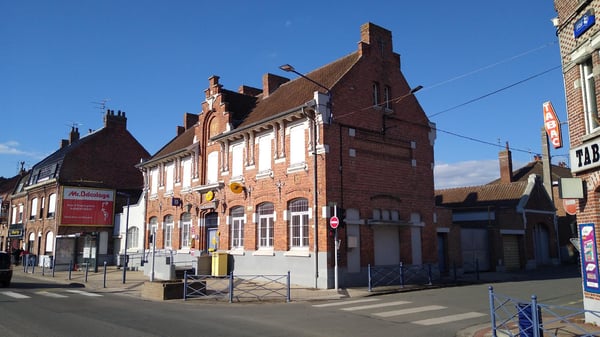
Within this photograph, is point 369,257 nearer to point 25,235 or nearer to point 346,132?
point 346,132

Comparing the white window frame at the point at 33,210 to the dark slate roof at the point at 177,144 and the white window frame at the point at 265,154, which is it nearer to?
the dark slate roof at the point at 177,144

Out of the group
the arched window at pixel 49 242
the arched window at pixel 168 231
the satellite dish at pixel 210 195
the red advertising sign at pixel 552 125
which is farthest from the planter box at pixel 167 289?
the arched window at pixel 49 242

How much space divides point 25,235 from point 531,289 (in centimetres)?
4073

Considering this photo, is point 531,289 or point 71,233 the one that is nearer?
point 531,289

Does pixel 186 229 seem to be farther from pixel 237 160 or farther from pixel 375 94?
pixel 375 94

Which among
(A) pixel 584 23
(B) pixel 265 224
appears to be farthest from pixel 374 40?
(A) pixel 584 23

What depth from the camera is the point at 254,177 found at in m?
22.2

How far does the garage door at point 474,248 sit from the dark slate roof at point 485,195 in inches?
156

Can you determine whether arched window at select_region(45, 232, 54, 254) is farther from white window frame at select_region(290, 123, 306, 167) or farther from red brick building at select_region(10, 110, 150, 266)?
white window frame at select_region(290, 123, 306, 167)

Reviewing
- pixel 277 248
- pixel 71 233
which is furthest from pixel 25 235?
pixel 277 248

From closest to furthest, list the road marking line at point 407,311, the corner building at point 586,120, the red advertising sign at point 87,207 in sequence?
the corner building at point 586,120 → the road marking line at point 407,311 → the red advertising sign at point 87,207

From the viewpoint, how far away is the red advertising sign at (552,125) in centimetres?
1237

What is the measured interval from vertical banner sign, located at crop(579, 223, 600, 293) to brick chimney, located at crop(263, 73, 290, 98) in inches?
730

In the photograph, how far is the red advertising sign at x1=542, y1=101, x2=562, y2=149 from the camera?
12367mm
